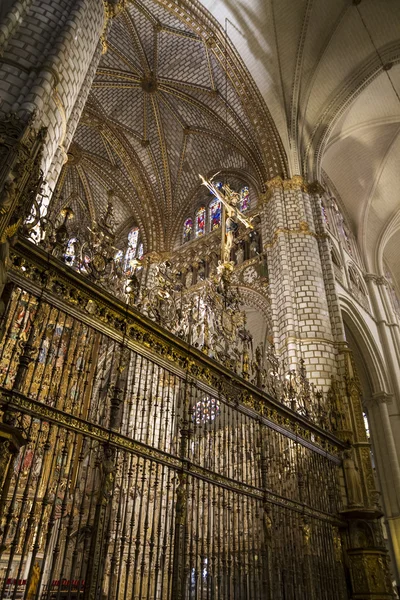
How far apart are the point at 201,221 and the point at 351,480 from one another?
12.3 meters

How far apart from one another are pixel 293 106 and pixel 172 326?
11850mm

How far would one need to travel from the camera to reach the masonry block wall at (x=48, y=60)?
5156mm

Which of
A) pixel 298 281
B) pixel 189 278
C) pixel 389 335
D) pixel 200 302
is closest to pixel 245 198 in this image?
pixel 189 278

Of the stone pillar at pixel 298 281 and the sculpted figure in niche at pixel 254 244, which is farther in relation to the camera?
the sculpted figure in niche at pixel 254 244

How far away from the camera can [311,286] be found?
39.0 feet

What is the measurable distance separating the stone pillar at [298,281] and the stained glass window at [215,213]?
334cm

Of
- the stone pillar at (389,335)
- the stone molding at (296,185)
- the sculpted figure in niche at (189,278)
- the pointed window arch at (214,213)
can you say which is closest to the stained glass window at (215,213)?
the pointed window arch at (214,213)

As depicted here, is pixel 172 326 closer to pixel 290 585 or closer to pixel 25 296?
pixel 25 296

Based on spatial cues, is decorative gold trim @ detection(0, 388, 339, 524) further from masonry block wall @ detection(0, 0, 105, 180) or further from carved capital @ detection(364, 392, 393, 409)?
carved capital @ detection(364, 392, 393, 409)

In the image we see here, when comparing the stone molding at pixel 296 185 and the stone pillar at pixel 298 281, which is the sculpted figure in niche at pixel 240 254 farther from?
the stone molding at pixel 296 185

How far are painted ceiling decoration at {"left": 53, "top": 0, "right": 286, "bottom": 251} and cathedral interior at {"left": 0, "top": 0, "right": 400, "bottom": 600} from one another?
0.08 meters

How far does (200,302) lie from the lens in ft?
24.1

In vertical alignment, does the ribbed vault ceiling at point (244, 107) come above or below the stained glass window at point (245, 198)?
above

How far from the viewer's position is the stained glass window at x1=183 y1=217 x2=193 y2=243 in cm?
1873
